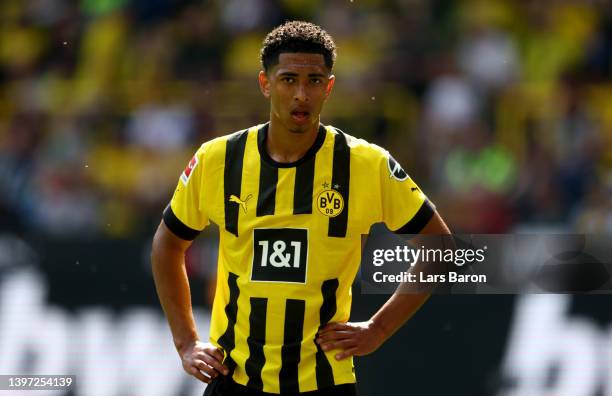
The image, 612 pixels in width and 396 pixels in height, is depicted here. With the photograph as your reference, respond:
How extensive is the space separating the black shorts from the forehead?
121 cm

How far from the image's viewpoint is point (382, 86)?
29.6ft

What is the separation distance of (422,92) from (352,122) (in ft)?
2.44

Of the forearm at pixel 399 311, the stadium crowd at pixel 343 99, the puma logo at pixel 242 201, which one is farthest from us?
the stadium crowd at pixel 343 99

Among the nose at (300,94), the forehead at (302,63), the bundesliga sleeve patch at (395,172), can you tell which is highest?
the forehead at (302,63)

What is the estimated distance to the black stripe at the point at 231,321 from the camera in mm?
3941

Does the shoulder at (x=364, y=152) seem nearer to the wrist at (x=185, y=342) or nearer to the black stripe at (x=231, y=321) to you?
the black stripe at (x=231, y=321)

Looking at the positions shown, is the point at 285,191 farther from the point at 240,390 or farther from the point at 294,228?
the point at 240,390

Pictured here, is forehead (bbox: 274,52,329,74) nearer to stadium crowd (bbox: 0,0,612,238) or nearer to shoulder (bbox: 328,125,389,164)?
shoulder (bbox: 328,125,389,164)

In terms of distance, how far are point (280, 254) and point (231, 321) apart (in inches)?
13.7

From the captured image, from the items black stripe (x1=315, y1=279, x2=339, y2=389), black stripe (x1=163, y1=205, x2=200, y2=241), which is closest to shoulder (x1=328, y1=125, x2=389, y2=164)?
black stripe (x1=315, y1=279, x2=339, y2=389)

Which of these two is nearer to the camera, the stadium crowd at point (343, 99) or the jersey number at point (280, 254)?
the jersey number at point (280, 254)

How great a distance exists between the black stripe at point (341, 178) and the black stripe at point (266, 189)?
0.75ft

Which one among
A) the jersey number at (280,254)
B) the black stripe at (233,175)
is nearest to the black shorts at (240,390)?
the jersey number at (280,254)

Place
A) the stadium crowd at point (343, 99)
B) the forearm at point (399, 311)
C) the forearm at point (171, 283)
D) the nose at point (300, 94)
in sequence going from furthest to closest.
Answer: the stadium crowd at point (343, 99) → the forearm at point (171, 283) → the forearm at point (399, 311) → the nose at point (300, 94)
